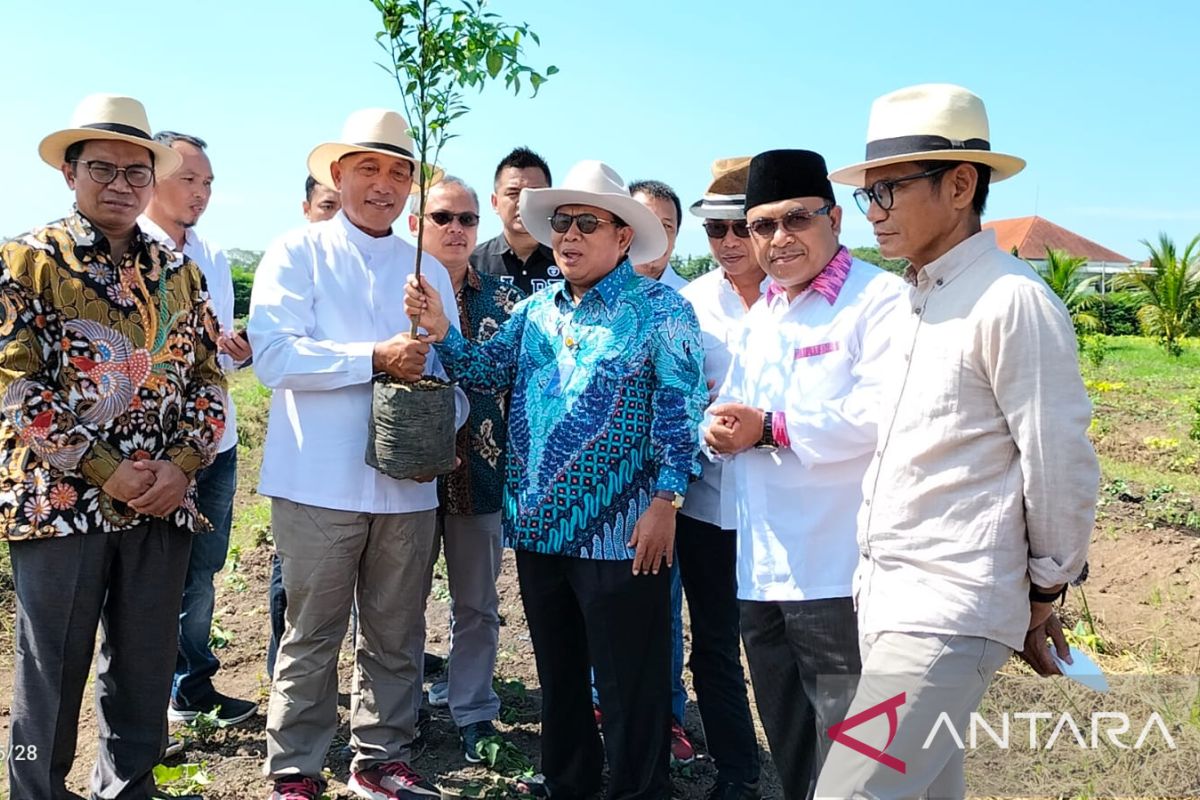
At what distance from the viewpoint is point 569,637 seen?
3518 mm

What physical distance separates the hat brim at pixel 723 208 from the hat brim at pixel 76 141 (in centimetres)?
196

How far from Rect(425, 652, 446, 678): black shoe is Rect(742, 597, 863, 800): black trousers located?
7.35 feet

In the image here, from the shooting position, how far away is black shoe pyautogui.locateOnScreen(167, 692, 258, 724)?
420 centimetres

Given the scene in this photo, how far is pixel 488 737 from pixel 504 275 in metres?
2.11

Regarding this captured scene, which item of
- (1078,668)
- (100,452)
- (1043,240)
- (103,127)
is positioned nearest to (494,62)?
(103,127)

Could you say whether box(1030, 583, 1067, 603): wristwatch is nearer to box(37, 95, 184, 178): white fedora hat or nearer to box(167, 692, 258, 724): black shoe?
box(37, 95, 184, 178): white fedora hat

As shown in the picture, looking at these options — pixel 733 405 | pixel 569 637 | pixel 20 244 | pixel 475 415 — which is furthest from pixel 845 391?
pixel 20 244

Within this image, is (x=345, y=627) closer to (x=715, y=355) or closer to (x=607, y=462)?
(x=607, y=462)

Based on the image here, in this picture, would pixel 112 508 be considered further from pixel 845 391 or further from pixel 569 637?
pixel 845 391

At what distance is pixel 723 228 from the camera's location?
150 inches

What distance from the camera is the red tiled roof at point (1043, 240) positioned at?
2398 inches

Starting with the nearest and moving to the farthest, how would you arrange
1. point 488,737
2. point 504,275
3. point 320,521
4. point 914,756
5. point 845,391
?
1. point 914,756
2. point 845,391
3. point 320,521
4. point 488,737
5. point 504,275

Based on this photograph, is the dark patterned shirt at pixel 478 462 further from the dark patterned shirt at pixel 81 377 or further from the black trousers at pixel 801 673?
the black trousers at pixel 801 673

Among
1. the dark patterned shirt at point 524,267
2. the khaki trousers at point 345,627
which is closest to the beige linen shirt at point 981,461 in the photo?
the khaki trousers at point 345,627
